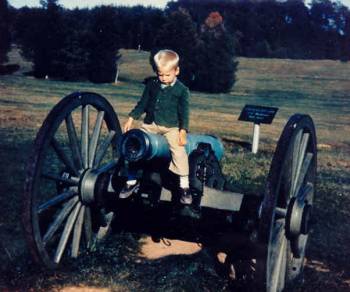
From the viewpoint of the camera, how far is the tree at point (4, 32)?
127 feet

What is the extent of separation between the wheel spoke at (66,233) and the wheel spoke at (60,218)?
0.09 metres

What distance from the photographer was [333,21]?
202 feet

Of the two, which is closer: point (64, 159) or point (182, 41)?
point (64, 159)

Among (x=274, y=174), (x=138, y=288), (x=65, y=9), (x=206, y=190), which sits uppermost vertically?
(x=65, y=9)

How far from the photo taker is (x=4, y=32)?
133 feet

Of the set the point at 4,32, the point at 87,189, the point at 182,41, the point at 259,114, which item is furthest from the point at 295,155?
the point at 4,32

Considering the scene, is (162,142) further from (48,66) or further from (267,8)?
(267,8)

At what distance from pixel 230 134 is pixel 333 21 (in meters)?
51.9

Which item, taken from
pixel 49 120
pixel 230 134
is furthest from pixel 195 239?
pixel 230 134

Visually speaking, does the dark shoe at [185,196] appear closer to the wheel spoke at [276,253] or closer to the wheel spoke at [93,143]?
the wheel spoke at [276,253]

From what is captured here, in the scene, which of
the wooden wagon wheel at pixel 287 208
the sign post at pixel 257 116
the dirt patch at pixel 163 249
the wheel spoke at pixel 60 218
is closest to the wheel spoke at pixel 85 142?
the wheel spoke at pixel 60 218

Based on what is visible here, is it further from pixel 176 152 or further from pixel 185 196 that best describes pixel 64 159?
pixel 185 196

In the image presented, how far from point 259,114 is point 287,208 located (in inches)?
358

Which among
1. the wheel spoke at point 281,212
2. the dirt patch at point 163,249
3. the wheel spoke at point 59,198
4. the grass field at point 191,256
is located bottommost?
the dirt patch at point 163,249
